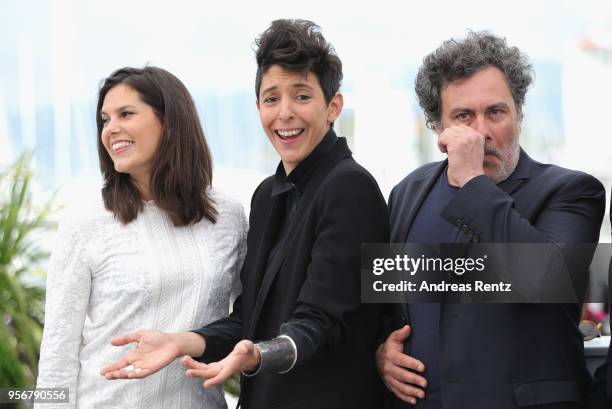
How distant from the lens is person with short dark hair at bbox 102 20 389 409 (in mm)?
1984

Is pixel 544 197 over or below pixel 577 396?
over

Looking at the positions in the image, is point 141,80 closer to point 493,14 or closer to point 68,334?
point 68,334

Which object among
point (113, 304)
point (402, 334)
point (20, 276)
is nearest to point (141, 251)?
point (113, 304)

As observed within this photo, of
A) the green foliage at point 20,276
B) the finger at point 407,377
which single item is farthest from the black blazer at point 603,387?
the green foliage at point 20,276

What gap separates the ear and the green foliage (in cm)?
223

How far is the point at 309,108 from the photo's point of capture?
7.21ft

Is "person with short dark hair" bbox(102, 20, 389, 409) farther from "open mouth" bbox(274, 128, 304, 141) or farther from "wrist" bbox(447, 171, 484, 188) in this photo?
"wrist" bbox(447, 171, 484, 188)

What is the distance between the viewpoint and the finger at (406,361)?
2059mm

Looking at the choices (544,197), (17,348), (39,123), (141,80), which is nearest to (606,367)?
(544,197)

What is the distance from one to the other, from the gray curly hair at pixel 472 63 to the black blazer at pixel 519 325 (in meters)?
0.27

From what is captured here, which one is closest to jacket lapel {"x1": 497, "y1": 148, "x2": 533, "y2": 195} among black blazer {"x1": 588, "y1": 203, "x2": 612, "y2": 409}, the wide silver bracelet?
black blazer {"x1": 588, "y1": 203, "x2": 612, "y2": 409}

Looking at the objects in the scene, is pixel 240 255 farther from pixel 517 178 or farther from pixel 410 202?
pixel 517 178

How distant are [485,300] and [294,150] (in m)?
0.62

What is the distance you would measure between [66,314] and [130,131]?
1.75ft
